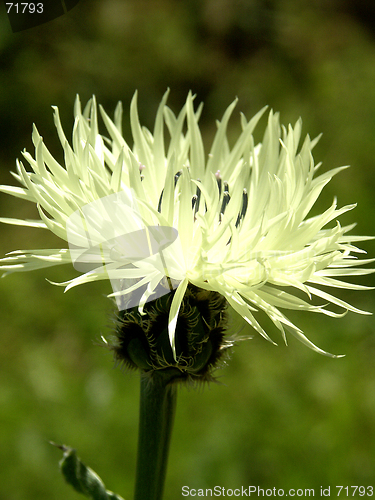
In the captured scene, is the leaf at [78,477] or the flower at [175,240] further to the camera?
the leaf at [78,477]

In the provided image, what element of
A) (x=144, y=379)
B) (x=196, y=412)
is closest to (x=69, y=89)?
(x=196, y=412)

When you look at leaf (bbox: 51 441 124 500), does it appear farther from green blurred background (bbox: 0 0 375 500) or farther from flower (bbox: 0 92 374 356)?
flower (bbox: 0 92 374 356)

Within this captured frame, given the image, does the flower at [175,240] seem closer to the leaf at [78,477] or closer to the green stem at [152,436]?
the green stem at [152,436]

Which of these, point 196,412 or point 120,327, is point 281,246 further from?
point 196,412

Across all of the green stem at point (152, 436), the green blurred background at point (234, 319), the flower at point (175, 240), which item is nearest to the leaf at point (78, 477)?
the green stem at point (152, 436)

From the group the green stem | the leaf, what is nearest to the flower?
the green stem

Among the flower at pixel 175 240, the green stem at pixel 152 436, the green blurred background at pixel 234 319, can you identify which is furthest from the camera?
the green blurred background at pixel 234 319

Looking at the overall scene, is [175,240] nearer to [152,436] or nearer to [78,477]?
[152,436]

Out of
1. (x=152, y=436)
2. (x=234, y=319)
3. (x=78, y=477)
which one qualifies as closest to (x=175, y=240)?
(x=234, y=319)
